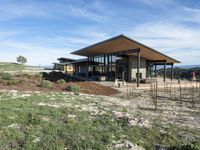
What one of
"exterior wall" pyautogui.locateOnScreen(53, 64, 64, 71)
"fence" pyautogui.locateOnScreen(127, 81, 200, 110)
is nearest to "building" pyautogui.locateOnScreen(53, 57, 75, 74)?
"exterior wall" pyautogui.locateOnScreen(53, 64, 64, 71)

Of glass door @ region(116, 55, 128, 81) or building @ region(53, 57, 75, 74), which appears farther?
building @ region(53, 57, 75, 74)

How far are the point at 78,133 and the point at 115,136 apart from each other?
109 centimetres

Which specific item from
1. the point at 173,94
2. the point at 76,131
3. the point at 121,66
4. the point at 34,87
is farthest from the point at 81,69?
the point at 76,131

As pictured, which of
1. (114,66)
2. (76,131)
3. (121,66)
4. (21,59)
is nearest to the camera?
(76,131)

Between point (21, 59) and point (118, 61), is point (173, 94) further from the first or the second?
point (21, 59)

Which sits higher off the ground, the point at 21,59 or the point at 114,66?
the point at 21,59

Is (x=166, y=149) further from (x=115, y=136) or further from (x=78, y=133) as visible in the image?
(x=78, y=133)

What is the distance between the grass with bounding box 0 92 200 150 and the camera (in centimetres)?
643

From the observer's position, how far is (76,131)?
7.33m

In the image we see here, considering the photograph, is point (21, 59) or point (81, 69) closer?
point (81, 69)

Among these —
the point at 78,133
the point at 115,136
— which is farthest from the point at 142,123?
the point at 78,133

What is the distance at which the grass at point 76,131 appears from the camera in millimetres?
6426

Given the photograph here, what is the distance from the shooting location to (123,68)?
35.7m

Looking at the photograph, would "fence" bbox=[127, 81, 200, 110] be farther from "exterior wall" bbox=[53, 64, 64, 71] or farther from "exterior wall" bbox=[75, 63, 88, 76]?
"exterior wall" bbox=[53, 64, 64, 71]
